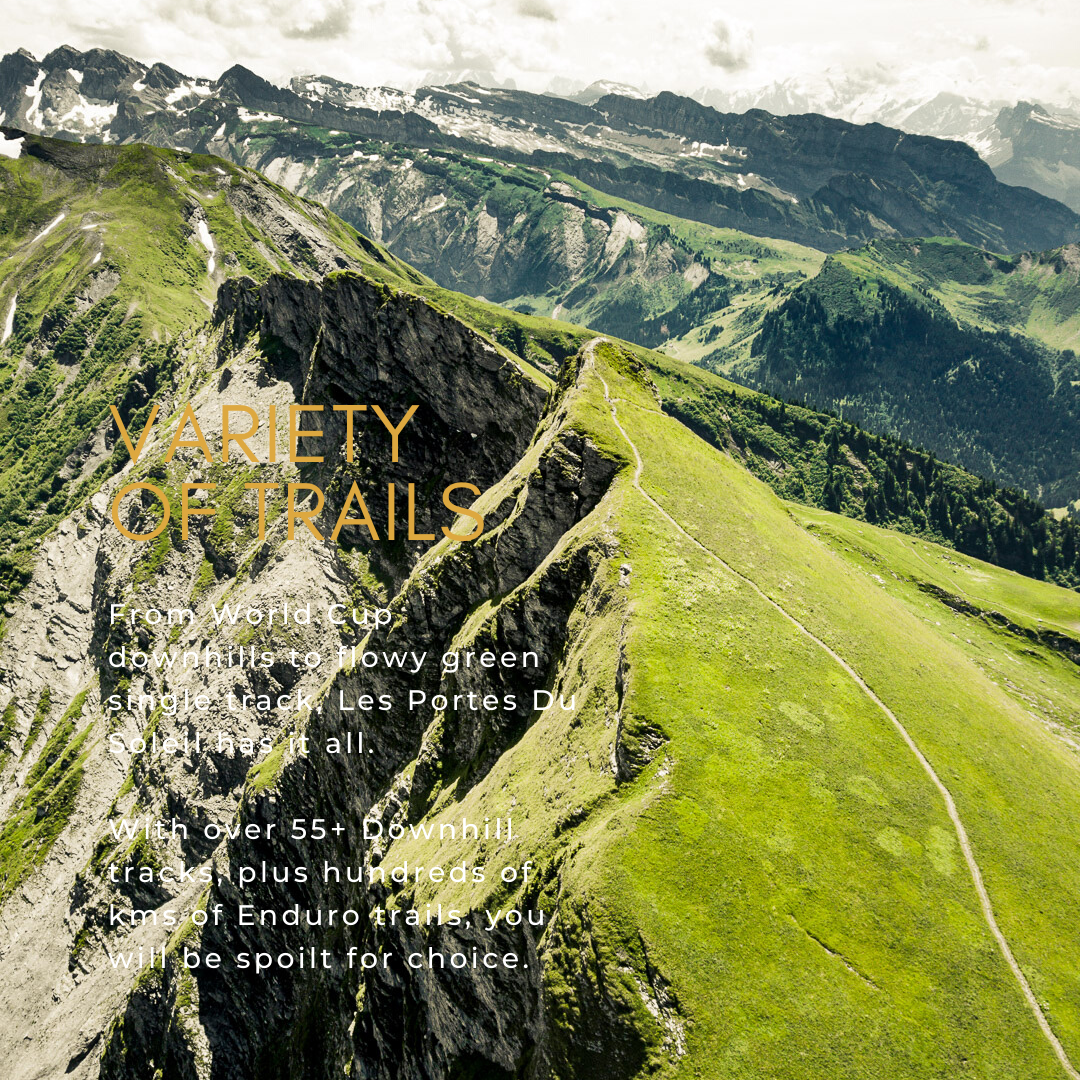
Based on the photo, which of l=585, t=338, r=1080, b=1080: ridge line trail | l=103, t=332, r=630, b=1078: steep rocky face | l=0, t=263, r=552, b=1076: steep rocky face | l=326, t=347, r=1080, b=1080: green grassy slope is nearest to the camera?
l=326, t=347, r=1080, b=1080: green grassy slope

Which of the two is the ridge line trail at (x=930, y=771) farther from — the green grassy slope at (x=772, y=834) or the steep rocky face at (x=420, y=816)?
the steep rocky face at (x=420, y=816)

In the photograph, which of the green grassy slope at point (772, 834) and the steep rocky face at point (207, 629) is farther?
the steep rocky face at point (207, 629)

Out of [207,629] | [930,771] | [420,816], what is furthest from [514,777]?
[207,629]

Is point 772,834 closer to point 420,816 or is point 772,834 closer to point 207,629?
point 420,816

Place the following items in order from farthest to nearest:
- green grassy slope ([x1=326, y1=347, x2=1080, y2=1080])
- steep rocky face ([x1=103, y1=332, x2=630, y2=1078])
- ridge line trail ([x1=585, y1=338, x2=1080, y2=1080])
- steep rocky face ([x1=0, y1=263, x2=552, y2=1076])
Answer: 1. steep rocky face ([x1=0, y1=263, x2=552, y2=1076])
2. steep rocky face ([x1=103, y1=332, x2=630, y2=1078])
3. ridge line trail ([x1=585, y1=338, x2=1080, y2=1080])
4. green grassy slope ([x1=326, y1=347, x2=1080, y2=1080])

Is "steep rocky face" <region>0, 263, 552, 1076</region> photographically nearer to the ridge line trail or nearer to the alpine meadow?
the alpine meadow

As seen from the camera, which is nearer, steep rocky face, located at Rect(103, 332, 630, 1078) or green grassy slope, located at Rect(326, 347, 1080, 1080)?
green grassy slope, located at Rect(326, 347, 1080, 1080)

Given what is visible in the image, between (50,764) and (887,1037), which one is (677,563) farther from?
(50,764)

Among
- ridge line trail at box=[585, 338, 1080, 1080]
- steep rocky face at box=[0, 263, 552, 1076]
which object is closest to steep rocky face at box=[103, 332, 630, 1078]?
ridge line trail at box=[585, 338, 1080, 1080]

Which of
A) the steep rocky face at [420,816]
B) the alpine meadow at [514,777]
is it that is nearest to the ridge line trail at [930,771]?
the alpine meadow at [514,777]
